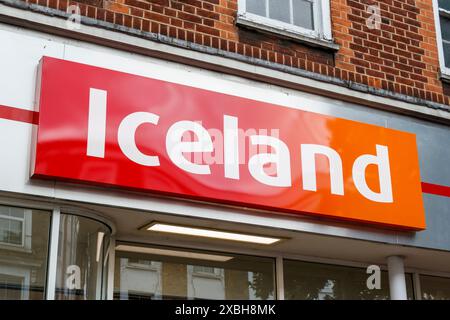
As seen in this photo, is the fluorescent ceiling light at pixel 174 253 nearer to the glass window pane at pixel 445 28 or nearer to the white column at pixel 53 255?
the white column at pixel 53 255

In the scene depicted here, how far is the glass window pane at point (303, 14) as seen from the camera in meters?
8.06

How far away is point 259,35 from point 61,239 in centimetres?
288

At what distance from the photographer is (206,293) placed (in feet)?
23.2

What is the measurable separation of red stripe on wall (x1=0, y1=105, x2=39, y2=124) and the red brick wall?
3.44ft

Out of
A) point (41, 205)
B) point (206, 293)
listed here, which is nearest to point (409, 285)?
point (206, 293)

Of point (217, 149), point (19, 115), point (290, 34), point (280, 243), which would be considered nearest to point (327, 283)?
point (280, 243)

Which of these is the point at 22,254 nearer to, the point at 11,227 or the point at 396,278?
the point at 11,227

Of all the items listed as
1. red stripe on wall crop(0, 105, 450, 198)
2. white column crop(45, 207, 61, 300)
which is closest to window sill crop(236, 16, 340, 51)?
red stripe on wall crop(0, 105, 450, 198)

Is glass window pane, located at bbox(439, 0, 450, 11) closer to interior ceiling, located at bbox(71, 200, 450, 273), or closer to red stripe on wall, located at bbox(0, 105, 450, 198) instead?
interior ceiling, located at bbox(71, 200, 450, 273)

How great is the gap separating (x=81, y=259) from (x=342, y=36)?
363 centimetres

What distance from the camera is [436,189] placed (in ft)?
25.6

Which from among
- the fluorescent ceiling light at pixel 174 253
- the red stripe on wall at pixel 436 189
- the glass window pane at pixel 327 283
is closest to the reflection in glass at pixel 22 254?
the fluorescent ceiling light at pixel 174 253
